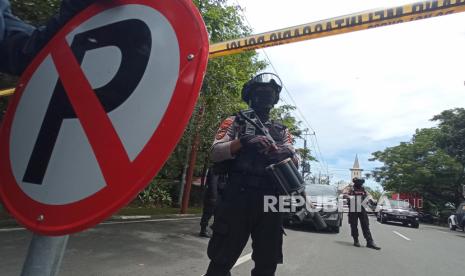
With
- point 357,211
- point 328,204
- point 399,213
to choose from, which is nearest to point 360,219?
point 357,211

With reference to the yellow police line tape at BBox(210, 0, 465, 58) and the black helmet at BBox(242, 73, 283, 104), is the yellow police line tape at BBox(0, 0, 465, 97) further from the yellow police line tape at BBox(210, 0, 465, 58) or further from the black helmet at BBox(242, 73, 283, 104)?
the black helmet at BBox(242, 73, 283, 104)

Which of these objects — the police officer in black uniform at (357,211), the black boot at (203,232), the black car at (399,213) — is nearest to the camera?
the black boot at (203,232)

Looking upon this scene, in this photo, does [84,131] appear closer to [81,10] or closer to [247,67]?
[81,10]

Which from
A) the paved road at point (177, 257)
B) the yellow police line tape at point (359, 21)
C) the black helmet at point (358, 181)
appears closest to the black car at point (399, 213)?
the black helmet at point (358, 181)

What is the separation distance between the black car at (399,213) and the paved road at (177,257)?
12061 millimetres

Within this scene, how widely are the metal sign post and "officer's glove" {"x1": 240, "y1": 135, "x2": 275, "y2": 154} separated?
1380mm

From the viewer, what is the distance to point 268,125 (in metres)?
2.57

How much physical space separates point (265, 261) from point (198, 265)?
280 centimetres

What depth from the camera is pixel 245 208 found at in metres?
2.30

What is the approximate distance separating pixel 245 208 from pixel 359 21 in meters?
1.48

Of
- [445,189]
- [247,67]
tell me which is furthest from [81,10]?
[445,189]

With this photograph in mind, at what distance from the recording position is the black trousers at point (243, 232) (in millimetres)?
2262

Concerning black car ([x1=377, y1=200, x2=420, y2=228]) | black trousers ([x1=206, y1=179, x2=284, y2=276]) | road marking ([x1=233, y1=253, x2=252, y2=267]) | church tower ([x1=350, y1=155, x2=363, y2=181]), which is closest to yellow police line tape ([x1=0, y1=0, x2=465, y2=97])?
black trousers ([x1=206, y1=179, x2=284, y2=276])

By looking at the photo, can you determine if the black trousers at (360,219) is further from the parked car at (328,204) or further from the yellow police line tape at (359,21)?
the yellow police line tape at (359,21)
